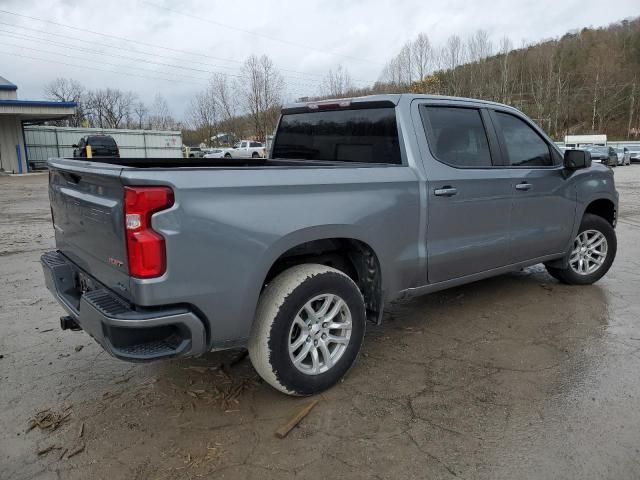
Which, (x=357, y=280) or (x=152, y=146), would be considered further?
(x=152, y=146)

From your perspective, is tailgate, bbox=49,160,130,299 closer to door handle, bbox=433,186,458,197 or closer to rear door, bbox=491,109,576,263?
door handle, bbox=433,186,458,197

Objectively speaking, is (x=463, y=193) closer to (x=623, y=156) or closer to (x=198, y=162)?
(x=198, y=162)

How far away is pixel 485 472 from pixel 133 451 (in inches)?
70.0

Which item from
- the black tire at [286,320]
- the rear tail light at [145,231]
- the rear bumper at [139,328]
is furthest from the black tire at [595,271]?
the rear tail light at [145,231]

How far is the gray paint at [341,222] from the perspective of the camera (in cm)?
252

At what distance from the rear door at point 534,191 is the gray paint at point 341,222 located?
0.7 inches

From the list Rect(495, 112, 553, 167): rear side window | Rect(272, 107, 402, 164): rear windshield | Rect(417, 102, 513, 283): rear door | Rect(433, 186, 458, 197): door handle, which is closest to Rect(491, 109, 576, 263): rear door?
Rect(495, 112, 553, 167): rear side window

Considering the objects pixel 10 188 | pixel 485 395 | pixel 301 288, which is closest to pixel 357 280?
pixel 301 288

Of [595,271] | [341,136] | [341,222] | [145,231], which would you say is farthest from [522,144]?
[145,231]

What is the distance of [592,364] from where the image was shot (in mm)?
3600

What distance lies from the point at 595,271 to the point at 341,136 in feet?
10.9

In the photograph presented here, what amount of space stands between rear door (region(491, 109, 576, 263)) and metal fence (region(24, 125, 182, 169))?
33.9m

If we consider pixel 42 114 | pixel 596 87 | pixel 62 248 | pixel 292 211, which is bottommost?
pixel 62 248

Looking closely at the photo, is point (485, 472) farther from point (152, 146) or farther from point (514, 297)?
point (152, 146)
